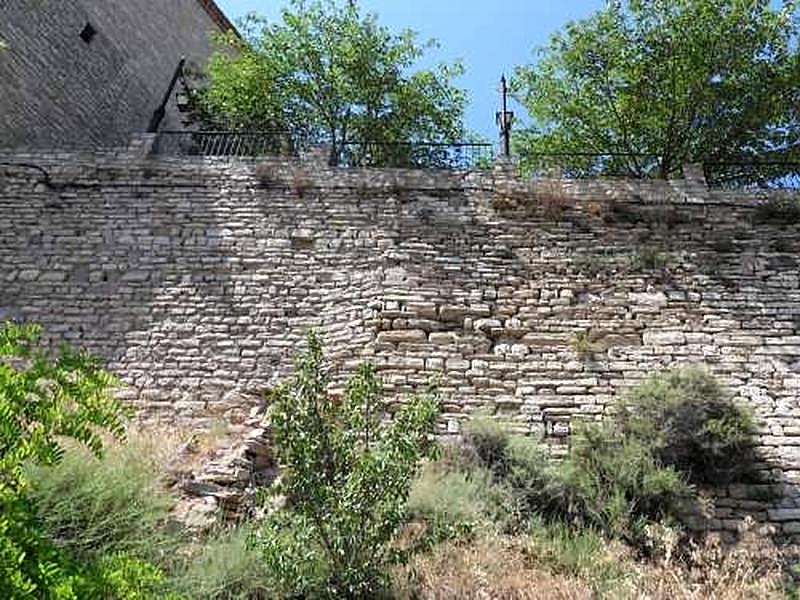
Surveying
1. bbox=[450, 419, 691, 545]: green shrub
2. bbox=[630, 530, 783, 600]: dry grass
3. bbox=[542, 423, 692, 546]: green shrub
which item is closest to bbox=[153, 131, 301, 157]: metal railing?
bbox=[450, 419, 691, 545]: green shrub

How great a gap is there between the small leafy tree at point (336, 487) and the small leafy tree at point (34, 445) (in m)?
1.41

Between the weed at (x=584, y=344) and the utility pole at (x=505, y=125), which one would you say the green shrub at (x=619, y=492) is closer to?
the weed at (x=584, y=344)

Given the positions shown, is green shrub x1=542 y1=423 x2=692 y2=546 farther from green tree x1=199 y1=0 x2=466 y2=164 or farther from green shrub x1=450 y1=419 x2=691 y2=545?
green tree x1=199 y1=0 x2=466 y2=164

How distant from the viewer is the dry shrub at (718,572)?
208 inches

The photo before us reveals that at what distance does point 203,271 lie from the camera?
8930 mm

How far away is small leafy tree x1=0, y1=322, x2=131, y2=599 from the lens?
297 cm

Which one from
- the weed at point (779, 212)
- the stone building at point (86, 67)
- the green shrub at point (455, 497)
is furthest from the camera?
the stone building at point (86, 67)

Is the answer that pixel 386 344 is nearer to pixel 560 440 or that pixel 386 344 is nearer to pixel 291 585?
pixel 560 440

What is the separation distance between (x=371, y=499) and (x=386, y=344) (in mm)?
3076

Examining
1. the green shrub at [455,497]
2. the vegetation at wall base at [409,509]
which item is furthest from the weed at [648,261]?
the green shrub at [455,497]

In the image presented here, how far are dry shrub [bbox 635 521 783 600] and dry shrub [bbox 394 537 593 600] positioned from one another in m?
0.56

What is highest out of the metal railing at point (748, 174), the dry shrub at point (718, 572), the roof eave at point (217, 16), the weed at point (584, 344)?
the roof eave at point (217, 16)

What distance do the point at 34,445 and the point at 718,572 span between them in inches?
184

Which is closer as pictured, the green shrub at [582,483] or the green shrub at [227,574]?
the green shrub at [227,574]
